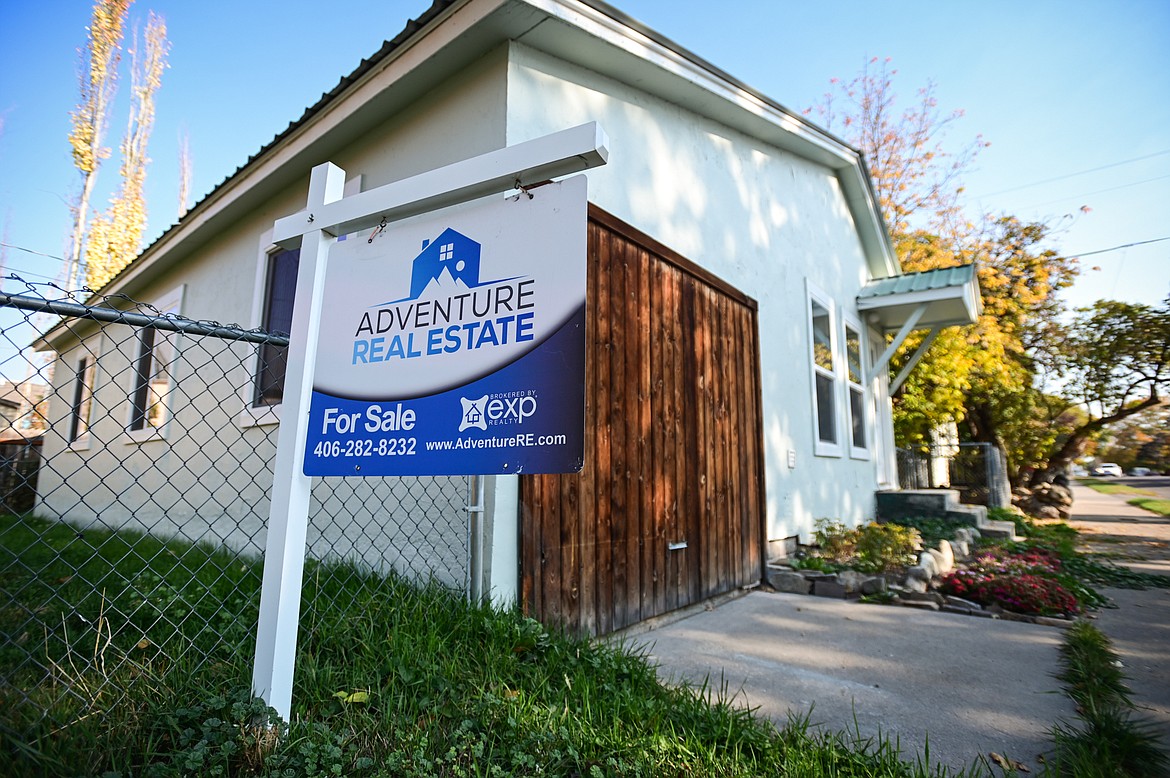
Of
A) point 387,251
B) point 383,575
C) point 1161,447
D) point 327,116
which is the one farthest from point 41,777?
point 1161,447

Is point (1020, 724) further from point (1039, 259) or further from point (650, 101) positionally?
point (1039, 259)

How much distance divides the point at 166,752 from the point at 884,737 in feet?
7.71

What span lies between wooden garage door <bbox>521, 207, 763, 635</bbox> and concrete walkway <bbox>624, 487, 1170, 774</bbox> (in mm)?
355

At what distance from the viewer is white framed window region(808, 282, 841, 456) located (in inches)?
276

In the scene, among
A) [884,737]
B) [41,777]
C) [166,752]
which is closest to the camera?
[41,777]

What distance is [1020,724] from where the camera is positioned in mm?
2285

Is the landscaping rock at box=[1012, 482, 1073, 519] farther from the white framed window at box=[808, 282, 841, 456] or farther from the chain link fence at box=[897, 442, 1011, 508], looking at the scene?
the white framed window at box=[808, 282, 841, 456]

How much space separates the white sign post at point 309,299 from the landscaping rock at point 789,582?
425 cm

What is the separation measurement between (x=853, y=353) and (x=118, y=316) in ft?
29.1

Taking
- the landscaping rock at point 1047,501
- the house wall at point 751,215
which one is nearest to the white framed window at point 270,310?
the house wall at point 751,215

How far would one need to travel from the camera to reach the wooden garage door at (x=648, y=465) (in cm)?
313

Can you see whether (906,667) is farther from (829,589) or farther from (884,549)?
(884,549)

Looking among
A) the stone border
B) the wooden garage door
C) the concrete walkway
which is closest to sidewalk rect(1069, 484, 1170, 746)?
the concrete walkway

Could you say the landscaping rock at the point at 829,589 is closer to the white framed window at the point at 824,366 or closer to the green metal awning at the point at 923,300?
the white framed window at the point at 824,366
